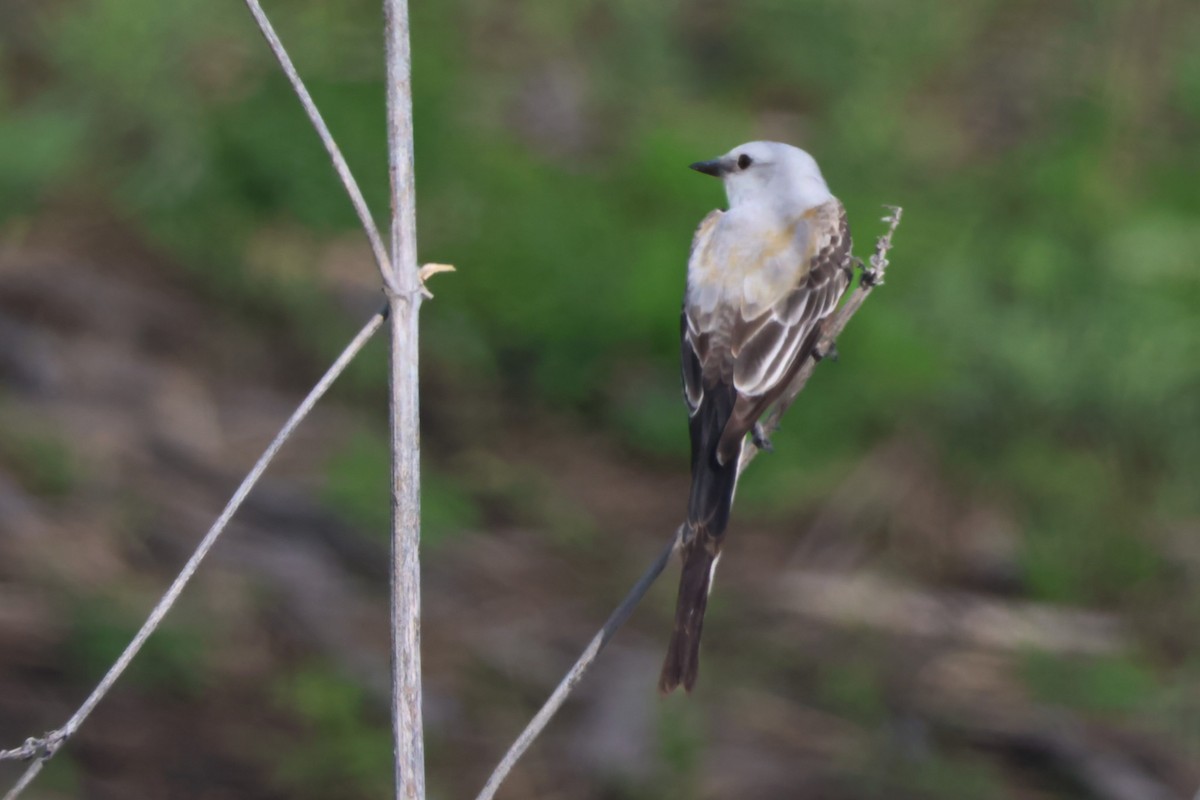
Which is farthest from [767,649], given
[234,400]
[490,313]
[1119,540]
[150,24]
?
[150,24]

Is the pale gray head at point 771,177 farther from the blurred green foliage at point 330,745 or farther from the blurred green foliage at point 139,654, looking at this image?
the blurred green foliage at point 139,654

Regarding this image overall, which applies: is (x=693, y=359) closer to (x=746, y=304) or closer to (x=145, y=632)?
(x=746, y=304)

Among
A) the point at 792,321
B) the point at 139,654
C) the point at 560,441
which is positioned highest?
the point at 792,321

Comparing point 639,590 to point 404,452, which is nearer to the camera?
point 404,452

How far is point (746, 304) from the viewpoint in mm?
3994

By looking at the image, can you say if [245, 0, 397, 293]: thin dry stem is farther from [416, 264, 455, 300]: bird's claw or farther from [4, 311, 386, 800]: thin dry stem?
[4, 311, 386, 800]: thin dry stem

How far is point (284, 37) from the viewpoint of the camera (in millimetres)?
8438

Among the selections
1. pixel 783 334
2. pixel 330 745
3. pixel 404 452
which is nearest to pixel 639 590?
pixel 404 452

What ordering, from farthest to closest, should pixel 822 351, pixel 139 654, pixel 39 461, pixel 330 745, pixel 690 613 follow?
pixel 39 461, pixel 139 654, pixel 330 745, pixel 822 351, pixel 690 613

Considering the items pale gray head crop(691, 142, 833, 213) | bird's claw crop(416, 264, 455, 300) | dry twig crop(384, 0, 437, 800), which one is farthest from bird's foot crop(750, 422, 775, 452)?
dry twig crop(384, 0, 437, 800)

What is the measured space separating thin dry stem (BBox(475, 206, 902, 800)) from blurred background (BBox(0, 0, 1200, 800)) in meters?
2.16

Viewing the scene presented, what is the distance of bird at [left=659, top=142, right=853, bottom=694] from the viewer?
11.6ft

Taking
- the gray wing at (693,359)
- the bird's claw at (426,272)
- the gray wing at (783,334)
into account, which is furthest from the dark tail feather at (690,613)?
the bird's claw at (426,272)

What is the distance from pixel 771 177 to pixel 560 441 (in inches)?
127
